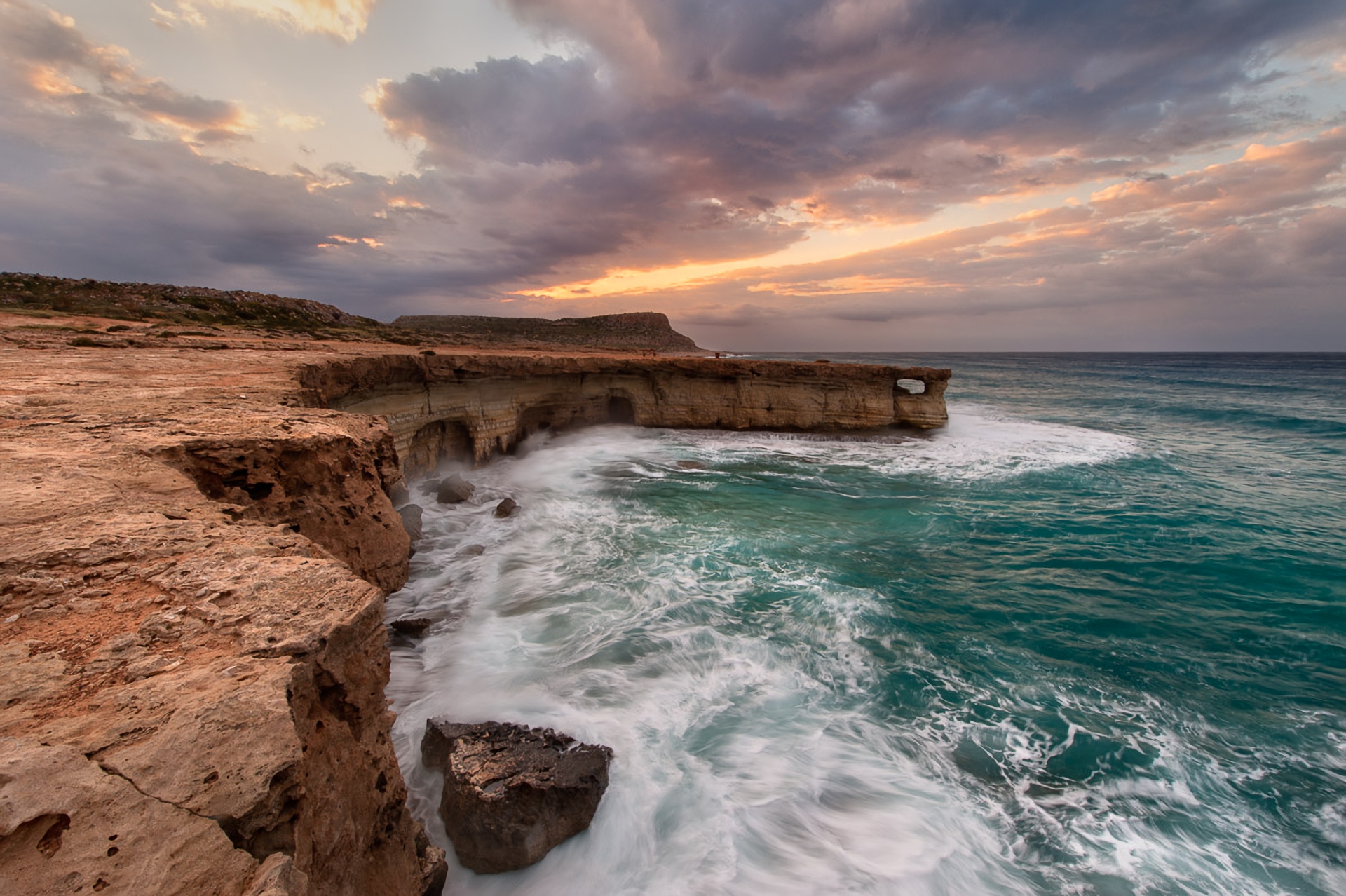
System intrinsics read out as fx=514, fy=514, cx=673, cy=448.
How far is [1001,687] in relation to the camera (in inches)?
231

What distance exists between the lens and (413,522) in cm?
934

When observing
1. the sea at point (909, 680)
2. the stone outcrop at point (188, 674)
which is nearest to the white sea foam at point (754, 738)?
the sea at point (909, 680)

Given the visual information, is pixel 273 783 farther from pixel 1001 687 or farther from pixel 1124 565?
pixel 1124 565

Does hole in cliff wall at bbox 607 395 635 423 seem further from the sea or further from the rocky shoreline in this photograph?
the rocky shoreline

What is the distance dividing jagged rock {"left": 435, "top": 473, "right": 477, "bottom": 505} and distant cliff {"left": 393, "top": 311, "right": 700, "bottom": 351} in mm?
37035

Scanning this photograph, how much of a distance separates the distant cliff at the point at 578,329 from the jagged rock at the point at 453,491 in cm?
3703

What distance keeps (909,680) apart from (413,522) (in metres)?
8.30

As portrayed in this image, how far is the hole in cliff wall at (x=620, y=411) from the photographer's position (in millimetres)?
22312

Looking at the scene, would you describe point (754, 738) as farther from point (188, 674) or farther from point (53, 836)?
point (53, 836)

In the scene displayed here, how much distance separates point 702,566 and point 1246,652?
23.3 feet

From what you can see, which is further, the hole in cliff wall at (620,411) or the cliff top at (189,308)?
the hole in cliff wall at (620,411)

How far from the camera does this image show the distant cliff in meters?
52.2

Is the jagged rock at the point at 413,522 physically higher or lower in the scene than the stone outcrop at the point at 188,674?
lower

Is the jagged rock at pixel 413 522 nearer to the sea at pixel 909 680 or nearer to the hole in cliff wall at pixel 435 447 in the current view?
the sea at pixel 909 680
